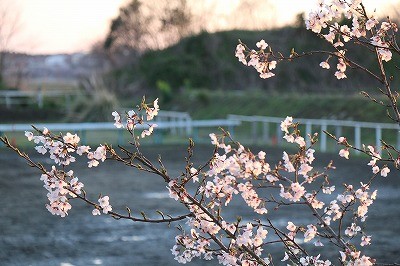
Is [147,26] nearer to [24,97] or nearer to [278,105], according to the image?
[24,97]

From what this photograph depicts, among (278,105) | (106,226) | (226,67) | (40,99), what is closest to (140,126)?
(278,105)

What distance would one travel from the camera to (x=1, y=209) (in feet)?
42.2

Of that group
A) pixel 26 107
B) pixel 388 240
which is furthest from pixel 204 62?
pixel 388 240

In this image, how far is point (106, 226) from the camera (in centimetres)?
1114

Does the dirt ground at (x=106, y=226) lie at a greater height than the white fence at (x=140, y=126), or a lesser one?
greater

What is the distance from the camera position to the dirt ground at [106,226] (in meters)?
8.99

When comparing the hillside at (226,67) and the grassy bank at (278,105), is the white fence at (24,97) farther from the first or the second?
the grassy bank at (278,105)

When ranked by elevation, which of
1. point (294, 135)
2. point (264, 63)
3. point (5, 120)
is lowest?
point (5, 120)

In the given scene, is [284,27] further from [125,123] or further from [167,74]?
[125,123]

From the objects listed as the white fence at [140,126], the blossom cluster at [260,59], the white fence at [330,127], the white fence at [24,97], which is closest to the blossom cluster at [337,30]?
the blossom cluster at [260,59]

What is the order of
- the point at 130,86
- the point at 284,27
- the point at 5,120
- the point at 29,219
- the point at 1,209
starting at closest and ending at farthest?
the point at 29,219, the point at 1,209, the point at 5,120, the point at 284,27, the point at 130,86

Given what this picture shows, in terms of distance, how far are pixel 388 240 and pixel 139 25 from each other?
4773cm

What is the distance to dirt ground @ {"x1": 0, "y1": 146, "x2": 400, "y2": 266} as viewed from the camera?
899cm

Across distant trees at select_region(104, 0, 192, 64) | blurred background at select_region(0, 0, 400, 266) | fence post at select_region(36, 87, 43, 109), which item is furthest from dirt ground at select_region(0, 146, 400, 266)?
distant trees at select_region(104, 0, 192, 64)
